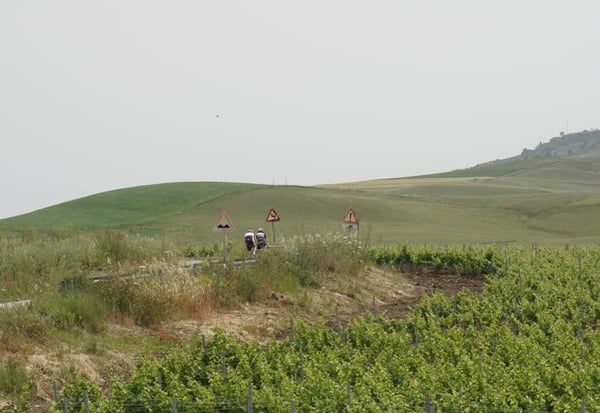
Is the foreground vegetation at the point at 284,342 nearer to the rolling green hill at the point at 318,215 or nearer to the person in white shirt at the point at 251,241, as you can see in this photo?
the person in white shirt at the point at 251,241

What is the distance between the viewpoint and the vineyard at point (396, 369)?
410 inches

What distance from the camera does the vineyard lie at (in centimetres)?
1041

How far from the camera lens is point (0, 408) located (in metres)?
10.7

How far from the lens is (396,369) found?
41.2ft

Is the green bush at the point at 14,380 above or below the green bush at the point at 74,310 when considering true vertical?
below

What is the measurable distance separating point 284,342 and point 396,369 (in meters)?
3.52

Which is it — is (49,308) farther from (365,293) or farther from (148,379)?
(365,293)

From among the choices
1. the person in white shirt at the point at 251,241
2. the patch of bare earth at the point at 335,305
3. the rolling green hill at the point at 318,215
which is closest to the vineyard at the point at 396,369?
the patch of bare earth at the point at 335,305

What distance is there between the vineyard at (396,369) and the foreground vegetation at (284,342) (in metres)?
0.03

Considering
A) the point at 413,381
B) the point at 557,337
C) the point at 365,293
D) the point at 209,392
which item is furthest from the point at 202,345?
the point at 365,293

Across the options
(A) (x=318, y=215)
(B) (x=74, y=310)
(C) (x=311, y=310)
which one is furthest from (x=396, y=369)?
(A) (x=318, y=215)

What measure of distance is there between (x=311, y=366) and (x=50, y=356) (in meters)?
4.50

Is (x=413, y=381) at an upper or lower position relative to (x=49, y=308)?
lower

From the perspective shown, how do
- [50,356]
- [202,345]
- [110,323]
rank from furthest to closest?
[110,323]
[202,345]
[50,356]
